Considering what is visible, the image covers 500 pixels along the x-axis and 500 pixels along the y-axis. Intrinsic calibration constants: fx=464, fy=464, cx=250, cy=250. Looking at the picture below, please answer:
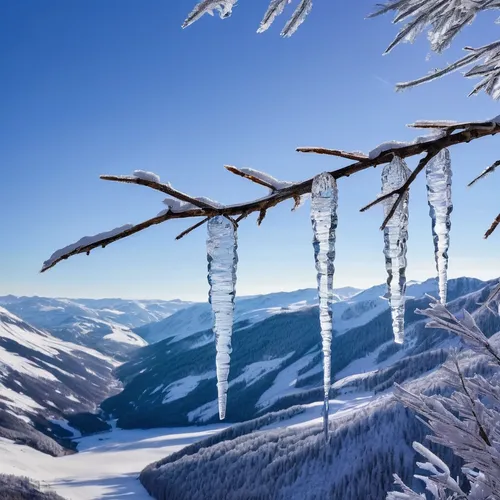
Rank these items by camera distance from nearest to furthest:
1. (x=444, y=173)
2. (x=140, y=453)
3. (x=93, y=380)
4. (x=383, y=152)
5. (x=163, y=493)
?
(x=383, y=152)
(x=444, y=173)
(x=163, y=493)
(x=140, y=453)
(x=93, y=380)

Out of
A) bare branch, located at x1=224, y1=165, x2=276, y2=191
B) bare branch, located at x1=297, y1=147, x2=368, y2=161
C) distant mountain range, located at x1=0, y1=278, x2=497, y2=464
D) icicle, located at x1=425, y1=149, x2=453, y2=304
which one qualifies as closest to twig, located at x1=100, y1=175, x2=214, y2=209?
bare branch, located at x1=224, y1=165, x2=276, y2=191

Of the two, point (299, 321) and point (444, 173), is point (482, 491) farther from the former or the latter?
point (299, 321)

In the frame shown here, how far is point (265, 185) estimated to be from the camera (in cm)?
140

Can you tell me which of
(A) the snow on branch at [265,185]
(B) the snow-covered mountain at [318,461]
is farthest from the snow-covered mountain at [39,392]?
(A) the snow on branch at [265,185]

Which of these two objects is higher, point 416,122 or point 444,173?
point 416,122

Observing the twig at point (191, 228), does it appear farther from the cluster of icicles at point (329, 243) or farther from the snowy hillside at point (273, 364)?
the snowy hillside at point (273, 364)

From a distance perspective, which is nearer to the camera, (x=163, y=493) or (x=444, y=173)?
(x=444, y=173)

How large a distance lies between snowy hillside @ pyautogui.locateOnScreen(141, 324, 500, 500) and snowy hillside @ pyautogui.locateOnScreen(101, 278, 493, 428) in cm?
4694

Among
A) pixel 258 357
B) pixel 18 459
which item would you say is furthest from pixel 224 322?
pixel 258 357

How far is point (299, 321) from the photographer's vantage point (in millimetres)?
183875

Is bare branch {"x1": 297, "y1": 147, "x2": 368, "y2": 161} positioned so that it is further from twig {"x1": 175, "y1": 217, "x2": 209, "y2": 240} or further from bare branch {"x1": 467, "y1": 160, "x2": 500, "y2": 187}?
bare branch {"x1": 467, "y1": 160, "x2": 500, "y2": 187}

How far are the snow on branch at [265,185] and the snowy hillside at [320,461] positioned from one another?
41.7m

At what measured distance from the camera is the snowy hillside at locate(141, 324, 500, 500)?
1783 inches

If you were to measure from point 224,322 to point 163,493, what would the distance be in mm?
79176
